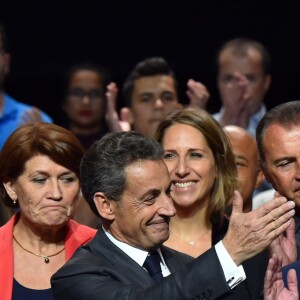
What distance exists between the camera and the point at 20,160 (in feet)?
14.5

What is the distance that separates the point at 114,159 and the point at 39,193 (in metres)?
0.69

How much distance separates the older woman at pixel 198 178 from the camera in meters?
4.72

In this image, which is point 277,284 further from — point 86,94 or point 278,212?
point 86,94

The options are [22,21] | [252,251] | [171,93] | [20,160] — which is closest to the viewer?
[252,251]

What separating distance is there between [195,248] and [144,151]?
0.95 meters

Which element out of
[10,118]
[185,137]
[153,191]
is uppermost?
[10,118]

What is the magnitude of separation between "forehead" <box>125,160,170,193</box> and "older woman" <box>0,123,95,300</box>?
673mm

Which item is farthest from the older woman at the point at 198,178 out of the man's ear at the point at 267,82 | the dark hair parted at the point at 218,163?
the man's ear at the point at 267,82

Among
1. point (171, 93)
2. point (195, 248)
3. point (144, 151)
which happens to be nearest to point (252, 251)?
point (144, 151)

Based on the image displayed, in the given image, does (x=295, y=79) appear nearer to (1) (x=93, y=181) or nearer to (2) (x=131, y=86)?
(2) (x=131, y=86)

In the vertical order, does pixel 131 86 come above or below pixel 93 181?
above

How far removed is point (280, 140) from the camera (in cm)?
436

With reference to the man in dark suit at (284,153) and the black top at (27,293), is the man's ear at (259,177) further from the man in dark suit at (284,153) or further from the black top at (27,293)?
the black top at (27,293)

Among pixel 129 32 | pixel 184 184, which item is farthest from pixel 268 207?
pixel 129 32
